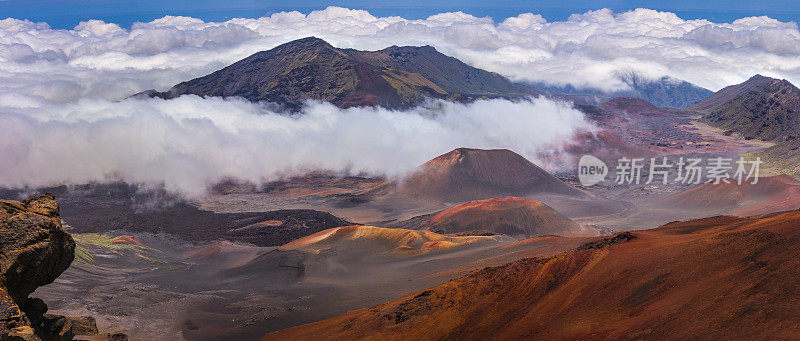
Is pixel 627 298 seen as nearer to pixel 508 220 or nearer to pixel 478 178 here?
pixel 508 220

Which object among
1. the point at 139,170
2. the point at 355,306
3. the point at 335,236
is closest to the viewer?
the point at 355,306

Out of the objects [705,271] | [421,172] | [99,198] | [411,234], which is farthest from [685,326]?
[99,198]

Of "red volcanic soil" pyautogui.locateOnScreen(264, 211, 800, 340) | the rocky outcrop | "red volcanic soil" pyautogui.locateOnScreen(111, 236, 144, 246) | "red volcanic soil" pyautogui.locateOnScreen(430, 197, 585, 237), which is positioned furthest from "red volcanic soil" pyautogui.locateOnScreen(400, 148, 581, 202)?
the rocky outcrop

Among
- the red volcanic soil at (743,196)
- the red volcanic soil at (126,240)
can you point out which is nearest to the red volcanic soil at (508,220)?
the red volcanic soil at (743,196)

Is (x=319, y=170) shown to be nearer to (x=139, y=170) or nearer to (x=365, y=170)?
(x=365, y=170)

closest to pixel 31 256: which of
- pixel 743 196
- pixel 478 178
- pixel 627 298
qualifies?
pixel 627 298

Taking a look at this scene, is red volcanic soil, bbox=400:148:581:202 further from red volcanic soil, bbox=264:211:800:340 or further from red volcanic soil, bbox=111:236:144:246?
red volcanic soil, bbox=264:211:800:340
